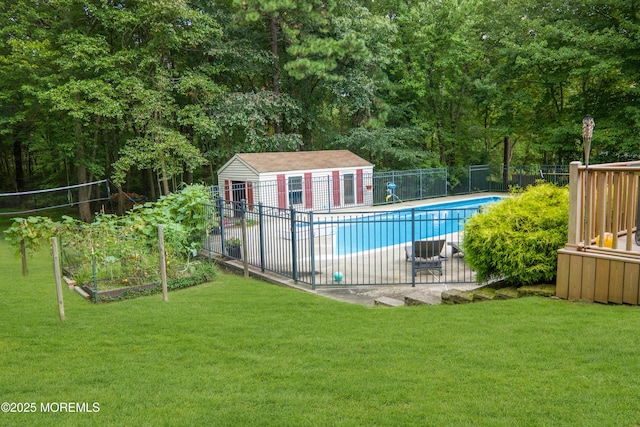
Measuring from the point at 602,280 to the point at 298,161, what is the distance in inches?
641

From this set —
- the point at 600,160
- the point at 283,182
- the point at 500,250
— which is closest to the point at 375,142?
the point at 283,182

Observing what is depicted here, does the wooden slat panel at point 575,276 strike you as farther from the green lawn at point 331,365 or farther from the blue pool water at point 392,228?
the blue pool water at point 392,228

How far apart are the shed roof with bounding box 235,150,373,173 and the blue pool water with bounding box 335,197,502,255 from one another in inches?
160

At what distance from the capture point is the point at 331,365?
432cm

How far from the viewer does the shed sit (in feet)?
63.8

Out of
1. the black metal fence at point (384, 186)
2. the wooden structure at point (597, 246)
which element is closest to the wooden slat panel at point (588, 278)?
the wooden structure at point (597, 246)

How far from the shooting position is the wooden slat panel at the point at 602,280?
17.7 feet

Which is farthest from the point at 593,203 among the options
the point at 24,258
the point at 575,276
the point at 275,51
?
the point at 275,51

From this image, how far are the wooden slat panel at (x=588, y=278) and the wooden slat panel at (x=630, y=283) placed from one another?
31cm

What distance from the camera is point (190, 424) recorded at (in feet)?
10.9

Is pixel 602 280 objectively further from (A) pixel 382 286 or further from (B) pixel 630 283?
(A) pixel 382 286

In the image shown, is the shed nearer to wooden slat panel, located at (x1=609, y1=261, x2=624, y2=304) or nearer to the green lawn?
the green lawn

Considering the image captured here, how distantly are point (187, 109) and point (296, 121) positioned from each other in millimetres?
5934

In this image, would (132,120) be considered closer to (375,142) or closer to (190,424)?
(375,142)
